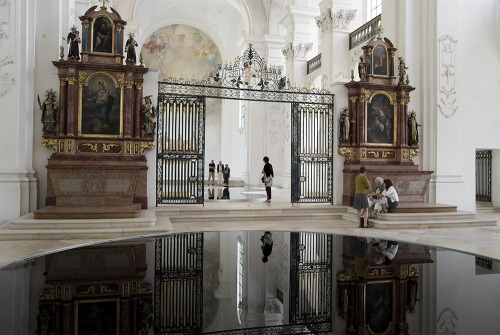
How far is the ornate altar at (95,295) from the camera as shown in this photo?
372 centimetres

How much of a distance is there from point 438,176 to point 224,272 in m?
9.26

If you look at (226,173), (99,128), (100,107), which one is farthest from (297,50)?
(99,128)

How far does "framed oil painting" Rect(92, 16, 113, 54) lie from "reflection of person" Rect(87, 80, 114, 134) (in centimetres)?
89

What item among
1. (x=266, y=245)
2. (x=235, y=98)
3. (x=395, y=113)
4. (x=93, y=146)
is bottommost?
(x=266, y=245)

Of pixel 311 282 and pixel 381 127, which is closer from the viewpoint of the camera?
pixel 311 282

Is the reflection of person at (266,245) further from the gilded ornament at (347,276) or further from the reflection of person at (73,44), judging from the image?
the reflection of person at (73,44)

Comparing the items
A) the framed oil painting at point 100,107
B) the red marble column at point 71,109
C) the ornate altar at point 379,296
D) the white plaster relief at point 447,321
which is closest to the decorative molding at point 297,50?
the framed oil painting at point 100,107

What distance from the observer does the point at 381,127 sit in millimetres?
12258

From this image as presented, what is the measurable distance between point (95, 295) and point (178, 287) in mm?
982

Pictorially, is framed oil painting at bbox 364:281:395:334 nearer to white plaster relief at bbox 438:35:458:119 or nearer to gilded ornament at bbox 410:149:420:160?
gilded ornament at bbox 410:149:420:160

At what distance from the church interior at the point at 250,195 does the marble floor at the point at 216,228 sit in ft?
0.17

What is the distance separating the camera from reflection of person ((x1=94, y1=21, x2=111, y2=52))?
10430 millimetres

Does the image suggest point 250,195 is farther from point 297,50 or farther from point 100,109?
point 297,50

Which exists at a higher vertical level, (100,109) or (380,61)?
(380,61)
